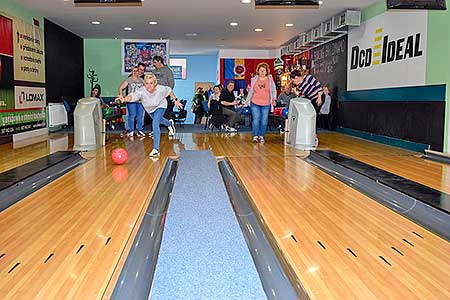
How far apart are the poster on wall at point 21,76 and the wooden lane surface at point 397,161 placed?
5.58 m

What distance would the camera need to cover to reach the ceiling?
29.6 feet

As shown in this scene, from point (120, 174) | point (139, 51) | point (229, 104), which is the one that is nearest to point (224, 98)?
point (229, 104)

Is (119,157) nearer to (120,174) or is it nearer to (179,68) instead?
(120,174)

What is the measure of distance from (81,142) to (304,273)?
18.5ft

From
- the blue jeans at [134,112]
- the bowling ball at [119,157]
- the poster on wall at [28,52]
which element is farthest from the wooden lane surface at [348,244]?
the poster on wall at [28,52]

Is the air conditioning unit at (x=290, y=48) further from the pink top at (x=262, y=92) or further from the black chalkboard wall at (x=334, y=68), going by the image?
the pink top at (x=262, y=92)

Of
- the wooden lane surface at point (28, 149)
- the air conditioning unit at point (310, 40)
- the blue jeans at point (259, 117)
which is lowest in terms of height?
the wooden lane surface at point (28, 149)

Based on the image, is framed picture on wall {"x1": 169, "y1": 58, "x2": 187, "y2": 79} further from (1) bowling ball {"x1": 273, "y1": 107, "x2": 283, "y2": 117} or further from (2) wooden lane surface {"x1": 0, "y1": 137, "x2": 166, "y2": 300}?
(2) wooden lane surface {"x1": 0, "y1": 137, "x2": 166, "y2": 300}

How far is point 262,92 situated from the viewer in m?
7.88

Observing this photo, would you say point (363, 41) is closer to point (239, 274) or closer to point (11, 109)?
point (11, 109)

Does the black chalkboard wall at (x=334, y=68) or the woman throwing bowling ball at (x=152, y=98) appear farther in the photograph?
the black chalkboard wall at (x=334, y=68)

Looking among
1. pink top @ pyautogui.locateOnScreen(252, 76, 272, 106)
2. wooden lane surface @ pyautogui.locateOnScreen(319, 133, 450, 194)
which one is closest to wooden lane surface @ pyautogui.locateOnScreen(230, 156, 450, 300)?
wooden lane surface @ pyautogui.locateOnScreen(319, 133, 450, 194)

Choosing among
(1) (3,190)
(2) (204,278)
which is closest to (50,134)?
(1) (3,190)

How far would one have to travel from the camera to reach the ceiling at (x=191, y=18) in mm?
9008
